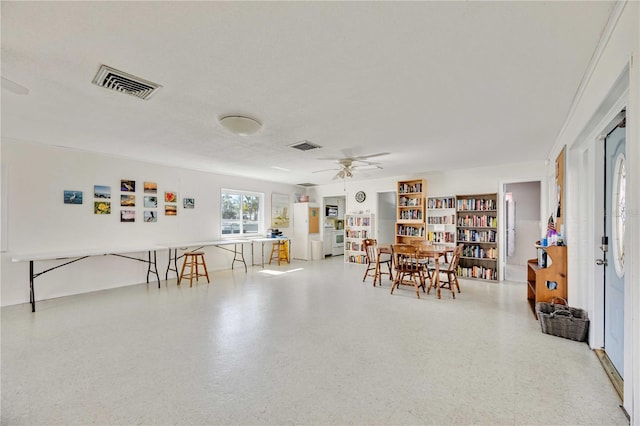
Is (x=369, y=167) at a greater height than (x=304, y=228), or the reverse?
(x=369, y=167)

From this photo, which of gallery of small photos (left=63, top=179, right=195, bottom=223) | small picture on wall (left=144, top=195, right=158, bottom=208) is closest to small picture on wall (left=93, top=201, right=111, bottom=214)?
gallery of small photos (left=63, top=179, right=195, bottom=223)

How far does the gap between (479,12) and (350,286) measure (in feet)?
14.6

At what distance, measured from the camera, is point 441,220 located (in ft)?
21.2

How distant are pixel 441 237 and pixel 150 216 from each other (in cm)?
627

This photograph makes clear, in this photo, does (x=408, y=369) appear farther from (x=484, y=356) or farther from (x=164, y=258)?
(x=164, y=258)

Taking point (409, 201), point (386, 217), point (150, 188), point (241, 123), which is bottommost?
point (386, 217)

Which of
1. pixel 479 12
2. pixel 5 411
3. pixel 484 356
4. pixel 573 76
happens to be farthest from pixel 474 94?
pixel 5 411

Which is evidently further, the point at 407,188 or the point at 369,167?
the point at 407,188

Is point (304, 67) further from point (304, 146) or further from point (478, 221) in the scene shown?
point (478, 221)

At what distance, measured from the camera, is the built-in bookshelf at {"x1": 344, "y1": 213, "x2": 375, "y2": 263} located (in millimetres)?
7820

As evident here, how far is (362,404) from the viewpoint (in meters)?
1.88

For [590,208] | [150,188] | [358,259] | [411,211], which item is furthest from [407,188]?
[150,188]

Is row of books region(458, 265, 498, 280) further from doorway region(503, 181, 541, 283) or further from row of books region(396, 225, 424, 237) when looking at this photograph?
doorway region(503, 181, 541, 283)

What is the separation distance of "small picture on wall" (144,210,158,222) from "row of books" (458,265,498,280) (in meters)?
6.60
